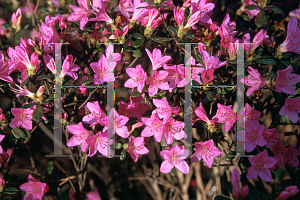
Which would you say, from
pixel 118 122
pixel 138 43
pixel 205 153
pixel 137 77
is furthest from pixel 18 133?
pixel 205 153

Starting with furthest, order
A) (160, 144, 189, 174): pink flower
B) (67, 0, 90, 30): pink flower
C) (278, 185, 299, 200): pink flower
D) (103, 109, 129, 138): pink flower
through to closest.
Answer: (67, 0, 90, 30): pink flower < (160, 144, 189, 174): pink flower < (103, 109, 129, 138): pink flower < (278, 185, 299, 200): pink flower

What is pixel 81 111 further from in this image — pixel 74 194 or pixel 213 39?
pixel 213 39

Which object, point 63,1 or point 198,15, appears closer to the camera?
point 198,15

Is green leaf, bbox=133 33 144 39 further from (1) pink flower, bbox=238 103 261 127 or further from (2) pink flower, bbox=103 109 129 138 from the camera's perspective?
(1) pink flower, bbox=238 103 261 127

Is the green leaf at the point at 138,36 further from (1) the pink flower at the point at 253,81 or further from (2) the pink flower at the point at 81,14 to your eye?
(1) the pink flower at the point at 253,81

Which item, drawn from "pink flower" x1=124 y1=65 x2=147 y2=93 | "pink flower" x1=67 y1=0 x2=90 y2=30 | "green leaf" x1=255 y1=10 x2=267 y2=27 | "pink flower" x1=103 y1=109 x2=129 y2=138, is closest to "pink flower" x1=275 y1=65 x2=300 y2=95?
"green leaf" x1=255 y1=10 x2=267 y2=27

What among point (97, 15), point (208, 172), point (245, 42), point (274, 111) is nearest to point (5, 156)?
point (97, 15)

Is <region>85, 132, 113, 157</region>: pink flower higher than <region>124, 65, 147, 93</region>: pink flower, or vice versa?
<region>124, 65, 147, 93</region>: pink flower

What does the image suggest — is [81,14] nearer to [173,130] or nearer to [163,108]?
[163,108]

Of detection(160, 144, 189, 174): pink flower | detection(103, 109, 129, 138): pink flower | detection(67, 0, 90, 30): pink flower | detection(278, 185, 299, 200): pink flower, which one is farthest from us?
detection(67, 0, 90, 30): pink flower
